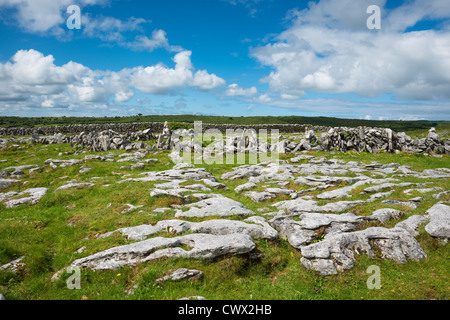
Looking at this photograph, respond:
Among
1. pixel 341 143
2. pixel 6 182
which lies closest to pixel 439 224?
pixel 341 143

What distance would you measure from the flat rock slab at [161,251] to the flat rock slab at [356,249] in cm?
302

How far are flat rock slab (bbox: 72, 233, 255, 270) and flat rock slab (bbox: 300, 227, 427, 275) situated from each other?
302 centimetres

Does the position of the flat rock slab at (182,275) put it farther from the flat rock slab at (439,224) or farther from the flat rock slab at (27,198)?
the flat rock slab at (27,198)

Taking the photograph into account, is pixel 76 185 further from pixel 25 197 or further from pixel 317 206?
pixel 317 206

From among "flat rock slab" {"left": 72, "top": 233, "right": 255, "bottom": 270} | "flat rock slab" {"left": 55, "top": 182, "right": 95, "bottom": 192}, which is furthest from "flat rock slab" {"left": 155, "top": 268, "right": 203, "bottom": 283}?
"flat rock slab" {"left": 55, "top": 182, "right": 95, "bottom": 192}

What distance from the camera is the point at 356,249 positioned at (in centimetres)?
1152

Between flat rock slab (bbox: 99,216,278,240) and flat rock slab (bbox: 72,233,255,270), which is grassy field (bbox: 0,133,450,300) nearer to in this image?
flat rock slab (bbox: 72,233,255,270)

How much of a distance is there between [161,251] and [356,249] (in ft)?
31.5

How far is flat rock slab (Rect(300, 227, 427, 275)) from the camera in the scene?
35.3 ft

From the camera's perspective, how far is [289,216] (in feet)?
51.7

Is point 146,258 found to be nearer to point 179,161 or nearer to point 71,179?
point 71,179

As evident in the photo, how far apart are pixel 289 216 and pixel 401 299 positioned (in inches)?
290

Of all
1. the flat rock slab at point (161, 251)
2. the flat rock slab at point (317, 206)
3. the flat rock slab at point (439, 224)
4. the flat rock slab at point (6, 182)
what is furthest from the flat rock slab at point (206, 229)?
the flat rock slab at point (6, 182)
